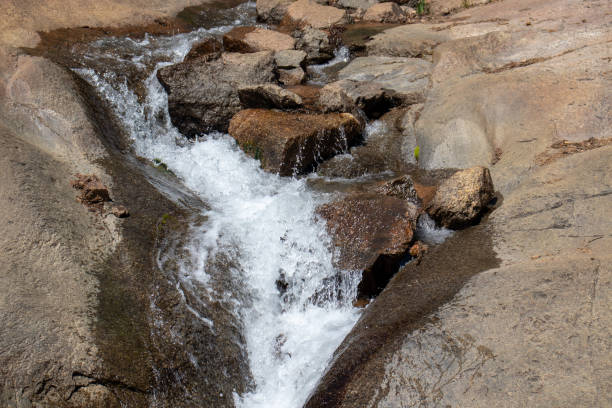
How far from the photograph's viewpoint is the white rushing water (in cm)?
429

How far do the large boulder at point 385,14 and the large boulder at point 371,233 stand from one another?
300 inches

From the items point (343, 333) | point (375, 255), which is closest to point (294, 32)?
point (375, 255)

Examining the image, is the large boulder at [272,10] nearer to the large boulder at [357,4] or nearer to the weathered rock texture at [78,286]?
the large boulder at [357,4]

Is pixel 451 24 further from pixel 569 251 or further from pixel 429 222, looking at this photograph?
pixel 569 251

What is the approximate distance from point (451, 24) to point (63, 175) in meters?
8.19

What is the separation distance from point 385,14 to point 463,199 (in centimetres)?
790

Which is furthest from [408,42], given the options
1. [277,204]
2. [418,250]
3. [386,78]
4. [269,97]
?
[418,250]

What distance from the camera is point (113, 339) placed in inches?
144

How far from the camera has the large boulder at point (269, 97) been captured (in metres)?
7.09

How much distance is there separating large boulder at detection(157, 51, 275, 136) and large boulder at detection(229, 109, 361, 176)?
40 cm

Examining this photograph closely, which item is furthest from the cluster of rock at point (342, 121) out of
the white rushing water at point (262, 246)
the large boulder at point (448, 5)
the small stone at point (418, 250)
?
the large boulder at point (448, 5)

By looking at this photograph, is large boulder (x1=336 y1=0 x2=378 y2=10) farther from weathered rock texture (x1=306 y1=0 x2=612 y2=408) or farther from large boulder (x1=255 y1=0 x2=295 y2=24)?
weathered rock texture (x1=306 y1=0 x2=612 y2=408)

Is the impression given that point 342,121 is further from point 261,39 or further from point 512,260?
point 261,39

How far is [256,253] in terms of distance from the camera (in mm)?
5156
